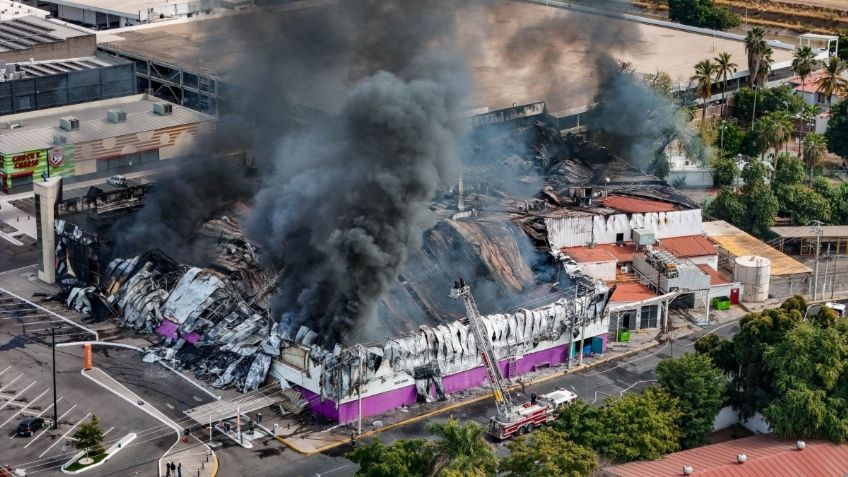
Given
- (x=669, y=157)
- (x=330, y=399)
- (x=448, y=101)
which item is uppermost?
(x=448, y=101)

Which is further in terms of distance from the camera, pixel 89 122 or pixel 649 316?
pixel 89 122

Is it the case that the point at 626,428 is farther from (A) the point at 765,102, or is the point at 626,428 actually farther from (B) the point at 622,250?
(A) the point at 765,102

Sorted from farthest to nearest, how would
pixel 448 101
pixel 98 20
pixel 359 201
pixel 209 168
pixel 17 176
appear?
pixel 98 20, pixel 17 176, pixel 209 168, pixel 448 101, pixel 359 201

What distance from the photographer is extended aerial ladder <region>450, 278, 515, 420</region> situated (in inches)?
2547

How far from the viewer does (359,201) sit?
7006cm

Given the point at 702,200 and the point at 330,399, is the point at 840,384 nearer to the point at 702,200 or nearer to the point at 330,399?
the point at 330,399

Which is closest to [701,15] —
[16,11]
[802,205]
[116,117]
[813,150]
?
[813,150]

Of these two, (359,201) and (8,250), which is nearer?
(359,201)

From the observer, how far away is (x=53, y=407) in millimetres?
66062

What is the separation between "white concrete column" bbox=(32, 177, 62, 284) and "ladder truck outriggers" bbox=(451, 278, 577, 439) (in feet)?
90.7

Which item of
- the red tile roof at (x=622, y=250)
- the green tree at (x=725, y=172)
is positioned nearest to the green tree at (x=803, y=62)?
the green tree at (x=725, y=172)

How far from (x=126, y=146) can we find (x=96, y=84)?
9469 mm

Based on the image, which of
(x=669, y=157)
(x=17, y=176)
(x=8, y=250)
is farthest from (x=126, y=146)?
(x=669, y=157)

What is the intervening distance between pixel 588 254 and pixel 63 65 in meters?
47.2
